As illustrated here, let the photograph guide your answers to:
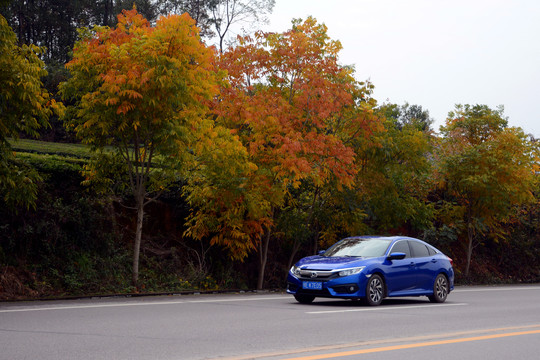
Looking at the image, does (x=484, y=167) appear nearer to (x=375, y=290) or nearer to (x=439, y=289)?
(x=439, y=289)

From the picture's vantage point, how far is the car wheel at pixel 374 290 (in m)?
14.1

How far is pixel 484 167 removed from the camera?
26.6m

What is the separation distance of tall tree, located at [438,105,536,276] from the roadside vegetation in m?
0.10

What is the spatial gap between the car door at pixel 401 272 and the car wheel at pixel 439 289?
905 mm

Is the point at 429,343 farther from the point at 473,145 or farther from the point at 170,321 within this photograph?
the point at 473,145

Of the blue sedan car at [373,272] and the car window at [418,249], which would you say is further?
the car window at [418,249]

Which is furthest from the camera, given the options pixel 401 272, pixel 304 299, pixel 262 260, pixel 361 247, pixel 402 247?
pixel 262 260

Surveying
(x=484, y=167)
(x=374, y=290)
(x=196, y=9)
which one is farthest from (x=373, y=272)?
(x=196, y=9)

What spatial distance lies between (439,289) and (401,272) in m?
1.79

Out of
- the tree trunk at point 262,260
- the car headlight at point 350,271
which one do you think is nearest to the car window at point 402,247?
the car headlight at point 350,271

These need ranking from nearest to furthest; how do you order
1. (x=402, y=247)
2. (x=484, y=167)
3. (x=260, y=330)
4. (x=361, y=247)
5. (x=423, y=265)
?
(x=260, y=330) < (x=361, y=247) < (x=402, y=247) < (x=423, y=265) < (x=484, y=167)

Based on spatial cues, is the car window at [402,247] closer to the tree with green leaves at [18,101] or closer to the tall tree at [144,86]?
the tall tree at [144,86]

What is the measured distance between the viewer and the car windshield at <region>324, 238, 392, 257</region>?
49.2ft

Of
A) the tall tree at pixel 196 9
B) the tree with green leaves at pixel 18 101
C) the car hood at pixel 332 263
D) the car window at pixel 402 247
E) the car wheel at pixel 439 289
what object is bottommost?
the car wheel at pixel 439 289
